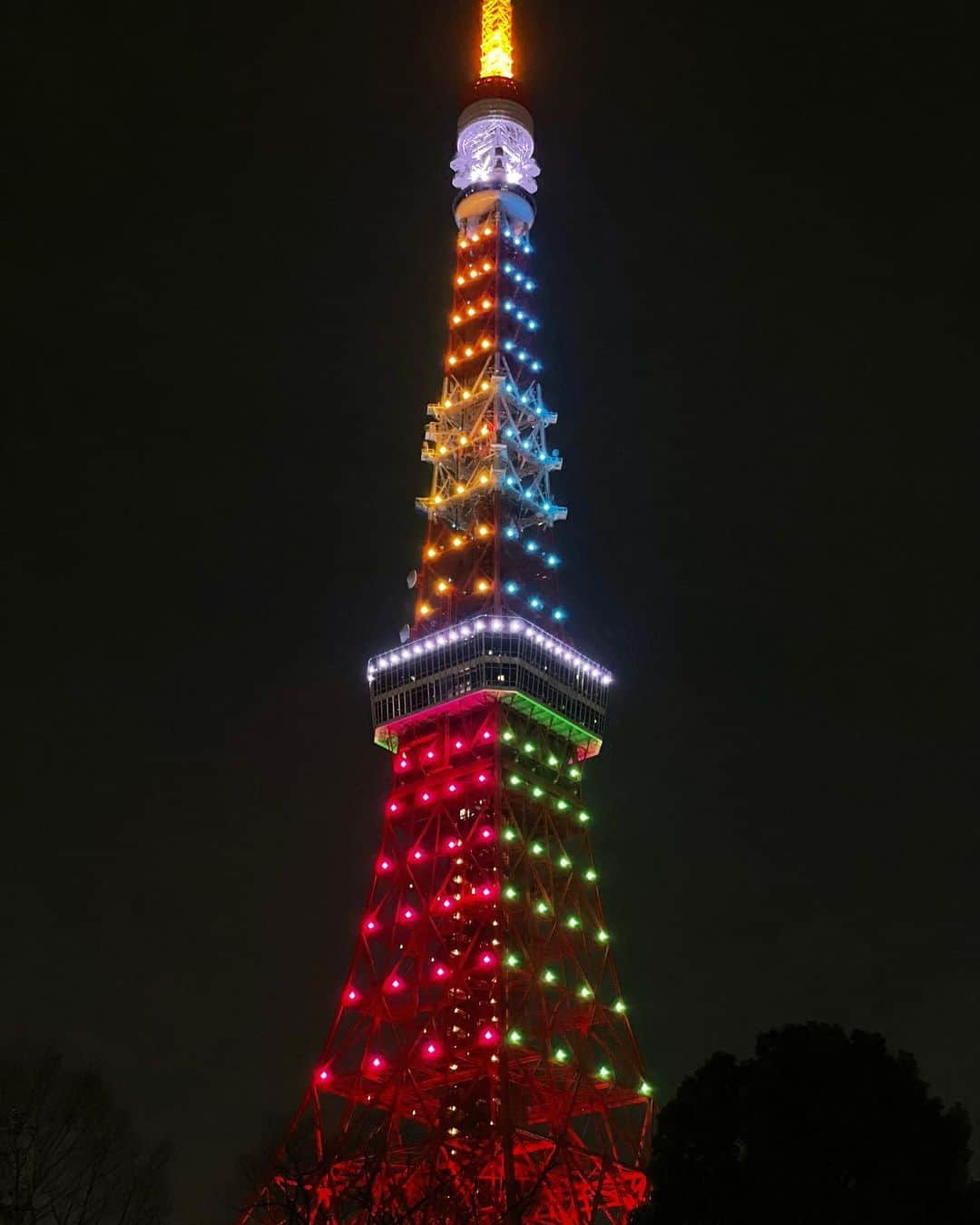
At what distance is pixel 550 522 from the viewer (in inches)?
2872

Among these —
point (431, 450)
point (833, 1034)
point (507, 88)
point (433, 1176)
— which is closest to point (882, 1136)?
point (833, 1034)

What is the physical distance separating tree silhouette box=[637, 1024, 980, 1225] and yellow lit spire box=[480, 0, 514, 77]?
6599cm

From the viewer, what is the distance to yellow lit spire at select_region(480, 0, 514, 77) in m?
84.9

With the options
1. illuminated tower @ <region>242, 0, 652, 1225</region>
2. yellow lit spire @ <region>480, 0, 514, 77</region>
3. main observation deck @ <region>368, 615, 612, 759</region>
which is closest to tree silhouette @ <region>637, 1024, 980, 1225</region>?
illuminated tower @ <region>242, 0, 652, 1225</region>

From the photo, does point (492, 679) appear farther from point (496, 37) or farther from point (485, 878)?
point (496, 37)

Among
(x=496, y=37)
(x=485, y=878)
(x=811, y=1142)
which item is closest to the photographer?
(x=811, y=1142)

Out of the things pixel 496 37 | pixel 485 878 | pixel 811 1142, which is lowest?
pixel 811 1142

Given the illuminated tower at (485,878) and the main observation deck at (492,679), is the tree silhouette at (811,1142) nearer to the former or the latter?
the illuminated tower at (485,878)

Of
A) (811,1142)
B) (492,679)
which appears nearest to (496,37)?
(492,679)

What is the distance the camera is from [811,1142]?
104 feet

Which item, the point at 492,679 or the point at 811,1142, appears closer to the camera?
the point at 811,1142

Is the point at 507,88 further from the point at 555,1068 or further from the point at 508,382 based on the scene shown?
the point at 555,1068

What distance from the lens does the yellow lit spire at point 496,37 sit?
279 feet

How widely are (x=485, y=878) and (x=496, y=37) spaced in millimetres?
51999
